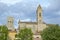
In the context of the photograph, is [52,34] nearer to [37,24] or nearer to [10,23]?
[10,23]

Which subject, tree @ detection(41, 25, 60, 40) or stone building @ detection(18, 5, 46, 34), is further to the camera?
stone building @ detection(18, 5, 46, 34)

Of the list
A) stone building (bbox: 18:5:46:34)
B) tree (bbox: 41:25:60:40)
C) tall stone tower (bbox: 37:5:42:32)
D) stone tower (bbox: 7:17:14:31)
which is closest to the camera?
tree (bbox: 41:25:60:40)

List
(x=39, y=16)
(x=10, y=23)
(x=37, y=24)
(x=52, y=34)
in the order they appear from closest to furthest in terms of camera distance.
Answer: (x=52, y=34) → (x=10, y=23) → (x=37, y=24) → (x=39, y=16)

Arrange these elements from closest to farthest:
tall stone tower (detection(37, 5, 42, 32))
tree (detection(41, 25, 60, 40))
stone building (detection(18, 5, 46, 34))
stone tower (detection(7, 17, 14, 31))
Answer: tree (detection(41, 25, 60, 40)) → stone tower (detection(7, 17, 14, 31)) → stone building (detection(18, 5, 46, 34)) → tall stone tower (detection(37, 5, 42, 32))

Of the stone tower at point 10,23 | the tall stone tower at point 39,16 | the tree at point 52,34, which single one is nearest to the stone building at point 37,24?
the tall stone tower at point 39,16

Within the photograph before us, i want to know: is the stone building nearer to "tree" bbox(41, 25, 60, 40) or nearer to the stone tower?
the stone tower

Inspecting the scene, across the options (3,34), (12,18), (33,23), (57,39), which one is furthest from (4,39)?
(33,23)

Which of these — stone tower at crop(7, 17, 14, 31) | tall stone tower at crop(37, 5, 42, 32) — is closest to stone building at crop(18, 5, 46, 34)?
tall stone tower at crop(37, 5, 42, 32)

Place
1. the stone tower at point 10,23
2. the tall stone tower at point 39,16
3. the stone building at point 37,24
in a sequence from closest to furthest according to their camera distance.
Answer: the stone tower at point 10,23, the stone building at point 37,24, the tall stone tower at point 39,16

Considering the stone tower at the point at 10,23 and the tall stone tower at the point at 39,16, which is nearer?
the stone tower at the point at 10,23

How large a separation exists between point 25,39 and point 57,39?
16002 millimetres

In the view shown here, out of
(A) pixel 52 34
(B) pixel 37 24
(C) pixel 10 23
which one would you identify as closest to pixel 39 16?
(B) pixel 37 24

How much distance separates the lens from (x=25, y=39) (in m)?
86.9

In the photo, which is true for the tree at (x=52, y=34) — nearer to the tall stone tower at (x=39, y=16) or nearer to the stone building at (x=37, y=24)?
the stone building at (x=37, y=24)
